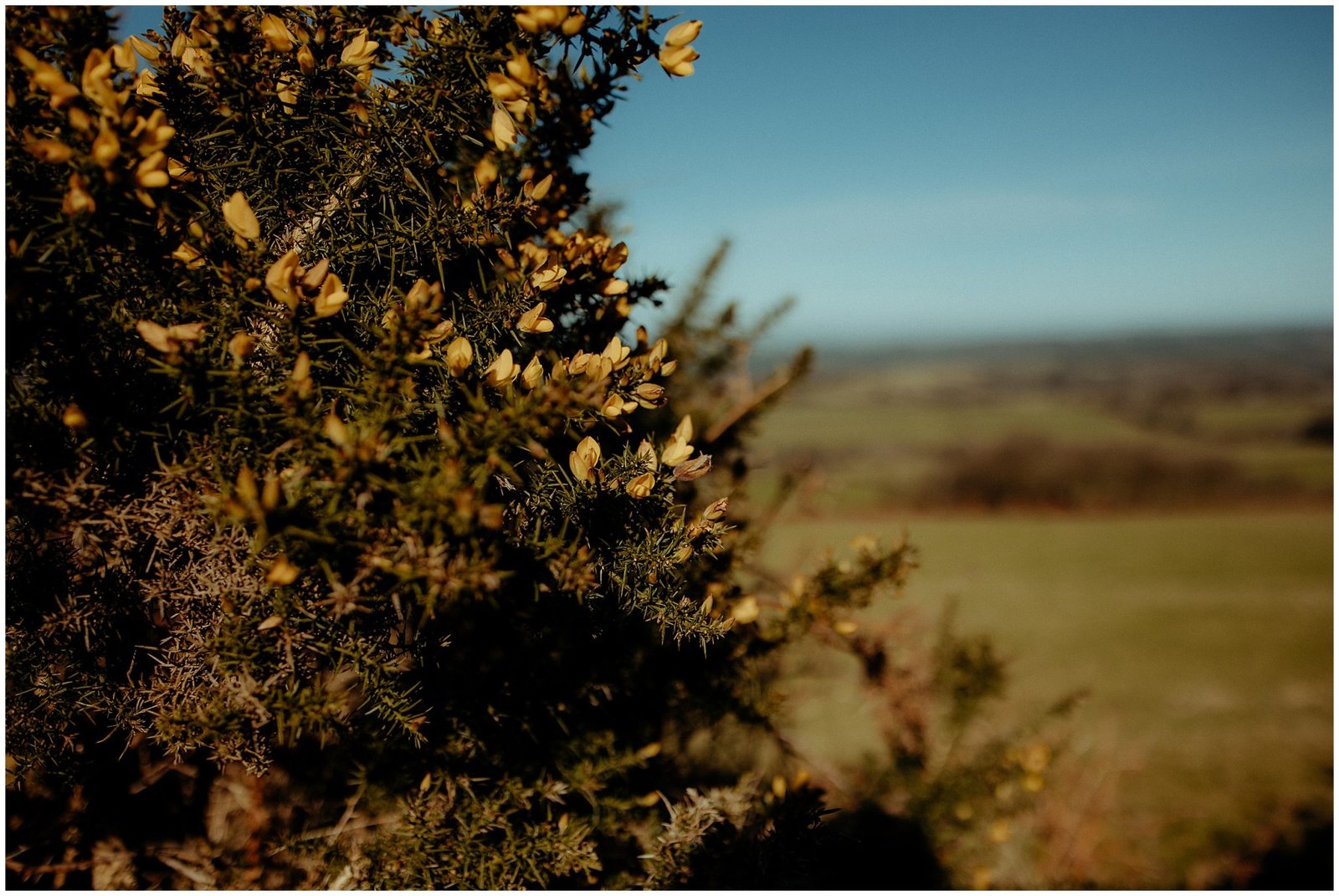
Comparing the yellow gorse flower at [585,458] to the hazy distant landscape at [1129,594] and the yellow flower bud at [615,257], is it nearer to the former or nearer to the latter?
the yellow flower bud at [615,257]

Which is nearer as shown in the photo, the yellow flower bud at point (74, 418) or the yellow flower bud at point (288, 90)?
the yellow flower bud at point (74, 418)

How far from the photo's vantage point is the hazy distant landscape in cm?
506

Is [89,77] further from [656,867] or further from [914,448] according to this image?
[914,448]

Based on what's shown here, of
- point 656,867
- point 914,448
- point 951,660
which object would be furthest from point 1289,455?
point 656,867

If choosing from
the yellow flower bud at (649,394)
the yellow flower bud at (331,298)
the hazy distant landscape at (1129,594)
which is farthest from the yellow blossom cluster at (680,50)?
the hazy distant landscape at (1129,594)

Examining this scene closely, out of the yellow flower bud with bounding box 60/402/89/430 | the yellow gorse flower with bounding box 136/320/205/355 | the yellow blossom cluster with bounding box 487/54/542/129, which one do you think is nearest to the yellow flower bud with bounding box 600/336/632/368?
the yellow blossom cluster with bounding box 487/54/542/129

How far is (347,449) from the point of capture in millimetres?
992

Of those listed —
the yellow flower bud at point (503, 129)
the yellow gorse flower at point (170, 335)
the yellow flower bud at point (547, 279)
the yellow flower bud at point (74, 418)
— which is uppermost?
the yellow flower bud at point (503, 129)

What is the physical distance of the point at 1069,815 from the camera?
15.2 feet

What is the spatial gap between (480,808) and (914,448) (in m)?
31.4

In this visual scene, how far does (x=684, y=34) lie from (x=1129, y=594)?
619 inches

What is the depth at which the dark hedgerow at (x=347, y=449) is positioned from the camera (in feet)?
3.49

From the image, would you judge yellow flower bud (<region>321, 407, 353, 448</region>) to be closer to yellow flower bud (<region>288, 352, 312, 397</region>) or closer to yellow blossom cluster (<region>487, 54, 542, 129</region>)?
yellow flower bud (<region>288, 352, 312, 397</region>)

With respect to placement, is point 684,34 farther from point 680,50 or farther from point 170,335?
point 170,335
